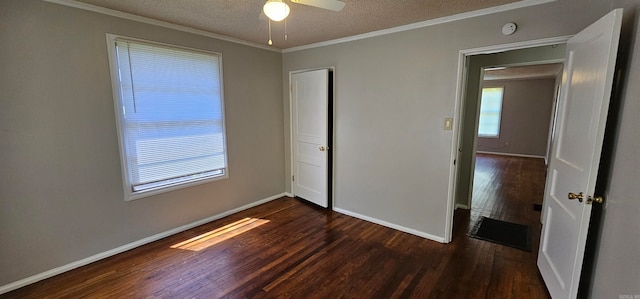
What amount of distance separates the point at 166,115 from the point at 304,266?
214 centimetres

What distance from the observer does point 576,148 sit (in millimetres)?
1787

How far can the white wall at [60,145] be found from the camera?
2.04 meters

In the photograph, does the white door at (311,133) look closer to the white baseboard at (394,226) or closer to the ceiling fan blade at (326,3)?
the white baseboard at (394,226)

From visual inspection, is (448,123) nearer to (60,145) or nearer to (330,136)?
(330,136)

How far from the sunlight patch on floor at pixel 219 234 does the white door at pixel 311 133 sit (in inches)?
35.7

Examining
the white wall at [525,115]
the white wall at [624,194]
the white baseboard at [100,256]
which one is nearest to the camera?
the white wall at [624,194]

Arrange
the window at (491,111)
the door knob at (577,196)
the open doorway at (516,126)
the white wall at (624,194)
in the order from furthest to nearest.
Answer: the window at (491,111) < the open doorway at (516,126) < the door knob at (577,196) < the white wall at (624,194)

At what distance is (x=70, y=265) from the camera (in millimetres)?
2383

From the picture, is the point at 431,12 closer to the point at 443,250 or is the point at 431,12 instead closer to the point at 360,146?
the point at 360,146

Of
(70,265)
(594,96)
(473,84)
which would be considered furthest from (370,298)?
(473,84)

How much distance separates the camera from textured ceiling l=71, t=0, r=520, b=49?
2.22m

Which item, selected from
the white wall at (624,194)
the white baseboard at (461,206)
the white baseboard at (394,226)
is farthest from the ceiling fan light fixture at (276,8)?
the white baseboard at (461,206)

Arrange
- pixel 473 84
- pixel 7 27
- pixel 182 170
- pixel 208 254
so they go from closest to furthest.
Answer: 1. pixel 7 27
2. pixel 208 254
3. pixel 182 170
4. pixel 473 84

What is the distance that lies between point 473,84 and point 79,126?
14.9 feet
